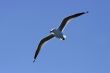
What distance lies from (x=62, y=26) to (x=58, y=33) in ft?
5.20

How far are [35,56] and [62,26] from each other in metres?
6.24

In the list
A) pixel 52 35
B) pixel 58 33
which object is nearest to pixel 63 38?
pixel 58 33

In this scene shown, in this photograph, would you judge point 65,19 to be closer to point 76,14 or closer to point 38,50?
point 76,14

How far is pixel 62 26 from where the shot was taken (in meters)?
46.4

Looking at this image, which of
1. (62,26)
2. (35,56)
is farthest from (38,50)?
(62,26)

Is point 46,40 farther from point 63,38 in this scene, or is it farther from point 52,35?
point 63,38

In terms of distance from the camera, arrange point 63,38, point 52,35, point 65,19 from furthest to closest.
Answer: point 52,35 → point 65,19 → point 63,38

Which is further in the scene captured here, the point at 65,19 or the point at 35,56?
the point at 35,56

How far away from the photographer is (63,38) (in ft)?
142

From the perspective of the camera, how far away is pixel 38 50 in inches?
1976

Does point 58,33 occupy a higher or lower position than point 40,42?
lower

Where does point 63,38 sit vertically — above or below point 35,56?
below

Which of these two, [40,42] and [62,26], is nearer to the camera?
[62,26]

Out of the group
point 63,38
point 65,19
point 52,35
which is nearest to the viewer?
point 63,38
